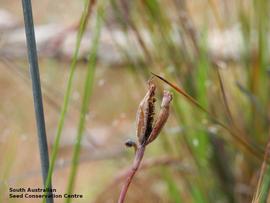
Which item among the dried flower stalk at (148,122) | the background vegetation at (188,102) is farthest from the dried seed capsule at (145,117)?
the background vegetation at (188,102)

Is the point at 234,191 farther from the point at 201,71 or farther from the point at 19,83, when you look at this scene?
the point at 19,83

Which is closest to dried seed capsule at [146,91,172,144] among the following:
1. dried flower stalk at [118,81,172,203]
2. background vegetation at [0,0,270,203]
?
dried flower stalk at [118,81,172,203]

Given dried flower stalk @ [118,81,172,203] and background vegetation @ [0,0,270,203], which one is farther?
background vegetation @ [0,0,270,203]

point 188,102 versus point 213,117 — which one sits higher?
point 188,102

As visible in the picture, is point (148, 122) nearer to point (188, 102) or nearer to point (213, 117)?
point (213, 117)

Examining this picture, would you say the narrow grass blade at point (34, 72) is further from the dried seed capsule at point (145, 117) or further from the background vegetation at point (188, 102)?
the background vegetation at point (188, 102)

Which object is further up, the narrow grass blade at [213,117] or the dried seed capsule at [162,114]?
the narrow grass blade at [213,117]

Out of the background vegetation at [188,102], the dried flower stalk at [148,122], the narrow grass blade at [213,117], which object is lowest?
the dried flower stalk at [148,122]

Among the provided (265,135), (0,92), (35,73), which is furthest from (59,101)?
(35,73)

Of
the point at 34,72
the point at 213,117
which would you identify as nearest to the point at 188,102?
the point at 213,117

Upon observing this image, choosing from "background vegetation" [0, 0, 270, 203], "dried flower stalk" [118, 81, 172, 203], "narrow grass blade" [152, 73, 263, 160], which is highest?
"background vegetation" [0, 0, 270, 203]

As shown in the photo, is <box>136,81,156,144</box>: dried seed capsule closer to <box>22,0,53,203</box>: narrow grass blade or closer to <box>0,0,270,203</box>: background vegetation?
<box>22,0,53,203</box>: narrow grass blade

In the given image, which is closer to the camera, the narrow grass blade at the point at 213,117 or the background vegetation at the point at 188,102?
the narrow grass blade at the point at 213,117
